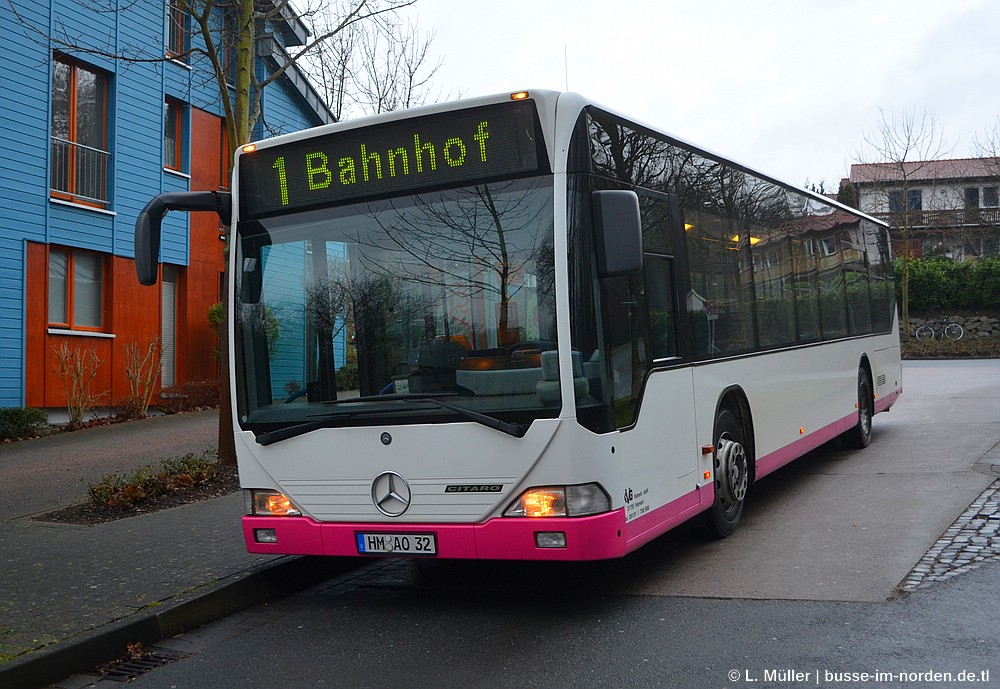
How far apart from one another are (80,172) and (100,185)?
0.49 meters

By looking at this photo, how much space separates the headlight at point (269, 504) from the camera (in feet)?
20.7

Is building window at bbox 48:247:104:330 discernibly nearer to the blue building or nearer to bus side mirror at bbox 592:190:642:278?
the blue building

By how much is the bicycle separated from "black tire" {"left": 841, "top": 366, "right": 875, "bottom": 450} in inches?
1199

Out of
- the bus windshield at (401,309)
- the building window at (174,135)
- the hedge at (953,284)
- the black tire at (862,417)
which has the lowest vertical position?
the black tire at (862,417)

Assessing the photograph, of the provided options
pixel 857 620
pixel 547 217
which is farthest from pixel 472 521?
pixel 857 620

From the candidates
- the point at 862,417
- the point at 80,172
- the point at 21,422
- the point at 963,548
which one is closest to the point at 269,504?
the point at 963,548

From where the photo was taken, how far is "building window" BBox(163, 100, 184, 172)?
20.8 metres

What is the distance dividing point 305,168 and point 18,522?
15.0 ft

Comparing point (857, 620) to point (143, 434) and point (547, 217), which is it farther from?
point (143, 434)

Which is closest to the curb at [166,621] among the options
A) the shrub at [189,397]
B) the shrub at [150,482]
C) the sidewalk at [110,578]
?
the sidewalk at [110,578]

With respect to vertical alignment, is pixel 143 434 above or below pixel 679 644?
above

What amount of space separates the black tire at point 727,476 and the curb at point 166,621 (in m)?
2.70

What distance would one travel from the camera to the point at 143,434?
15.8 m

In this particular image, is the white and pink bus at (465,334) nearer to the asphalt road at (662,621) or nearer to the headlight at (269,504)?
the headlight at (269,504)
